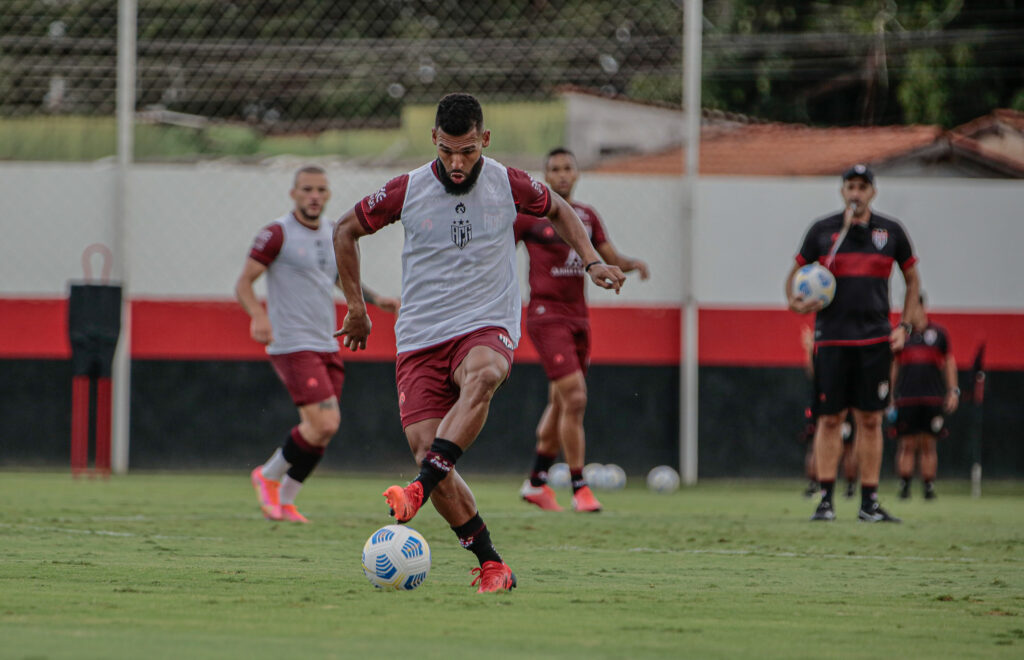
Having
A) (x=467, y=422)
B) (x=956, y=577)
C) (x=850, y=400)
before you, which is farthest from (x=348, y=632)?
(x=850, y=400)

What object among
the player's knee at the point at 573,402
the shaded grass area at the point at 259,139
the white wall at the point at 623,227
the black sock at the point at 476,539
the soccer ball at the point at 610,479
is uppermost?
the shaded grass area at the point at 259,139

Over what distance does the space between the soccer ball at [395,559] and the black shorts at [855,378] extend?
570 centimetres

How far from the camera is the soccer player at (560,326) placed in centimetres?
1166

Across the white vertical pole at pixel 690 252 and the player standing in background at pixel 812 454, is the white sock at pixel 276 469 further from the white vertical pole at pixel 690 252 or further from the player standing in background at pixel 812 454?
the white vertical pole at pixel 690 252

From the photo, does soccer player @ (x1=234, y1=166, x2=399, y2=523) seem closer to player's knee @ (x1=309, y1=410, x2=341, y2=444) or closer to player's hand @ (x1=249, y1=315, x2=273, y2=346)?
player's knee @ (x1=309, y1=410, x2=341, y2=444)

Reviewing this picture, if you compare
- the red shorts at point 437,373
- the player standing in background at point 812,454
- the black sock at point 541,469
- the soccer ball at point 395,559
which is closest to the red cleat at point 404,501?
the soccer ball at point 395,559

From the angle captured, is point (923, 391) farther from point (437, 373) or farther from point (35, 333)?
point (437, 373)

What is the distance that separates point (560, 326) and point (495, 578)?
5604 millimetres

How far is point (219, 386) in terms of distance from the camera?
57.7 ft

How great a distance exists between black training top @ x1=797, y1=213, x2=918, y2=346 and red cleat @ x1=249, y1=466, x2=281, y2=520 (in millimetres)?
4142

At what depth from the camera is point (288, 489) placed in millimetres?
10781

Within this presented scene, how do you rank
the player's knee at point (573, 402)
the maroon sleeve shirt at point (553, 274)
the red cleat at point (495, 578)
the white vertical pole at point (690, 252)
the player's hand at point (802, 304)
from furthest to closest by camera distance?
the white vertical pole at point (690, 252), the maroon sleeve shirt at point (553, 274), the player's knee at point (573, 402), the player's hand at point (802, 304), the red cleat at point (495, 578)

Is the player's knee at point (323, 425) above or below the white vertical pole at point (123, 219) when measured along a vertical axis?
below

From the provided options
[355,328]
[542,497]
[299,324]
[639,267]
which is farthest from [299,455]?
[355,328]
